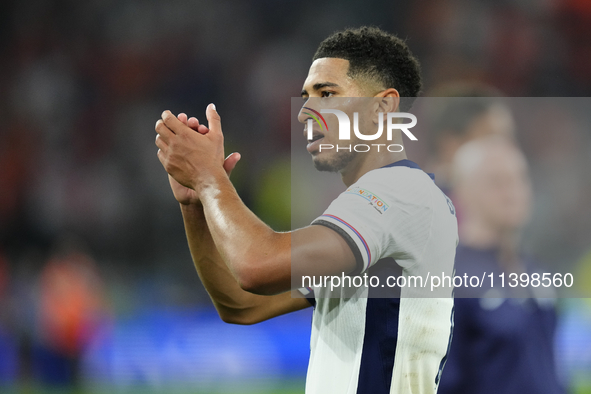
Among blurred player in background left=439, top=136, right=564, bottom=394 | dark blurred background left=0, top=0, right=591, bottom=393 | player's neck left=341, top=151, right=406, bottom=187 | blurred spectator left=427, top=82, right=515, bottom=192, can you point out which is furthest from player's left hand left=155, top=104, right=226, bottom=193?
dark blurred background left=0, top=0, right=591, bottom=393

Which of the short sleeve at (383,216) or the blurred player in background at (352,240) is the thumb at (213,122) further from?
the short sleeve at (383,216)

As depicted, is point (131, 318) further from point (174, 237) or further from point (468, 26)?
point (468, 26)

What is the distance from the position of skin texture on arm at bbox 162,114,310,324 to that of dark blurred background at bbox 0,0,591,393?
321 centimetres

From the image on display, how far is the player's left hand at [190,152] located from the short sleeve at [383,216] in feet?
1.28

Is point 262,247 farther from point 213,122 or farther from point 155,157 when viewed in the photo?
point 155,157

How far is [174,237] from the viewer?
23.0ft

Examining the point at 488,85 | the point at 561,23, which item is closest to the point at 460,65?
the point at 488,85

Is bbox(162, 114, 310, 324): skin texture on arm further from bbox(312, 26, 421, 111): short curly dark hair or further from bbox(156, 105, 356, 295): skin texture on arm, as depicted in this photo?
bbox(312, 26, 421, 111): short curly dark hair

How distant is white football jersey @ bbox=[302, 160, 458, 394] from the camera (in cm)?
166

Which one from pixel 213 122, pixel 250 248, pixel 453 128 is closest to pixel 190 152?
pixel 213 122

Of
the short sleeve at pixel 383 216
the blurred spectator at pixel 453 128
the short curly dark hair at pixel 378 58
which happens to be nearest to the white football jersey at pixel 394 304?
the short sleeve at pixel 383 216

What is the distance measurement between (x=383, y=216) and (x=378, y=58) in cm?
78

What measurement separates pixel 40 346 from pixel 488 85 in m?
5.91

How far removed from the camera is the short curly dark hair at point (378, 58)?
2.10 metres
